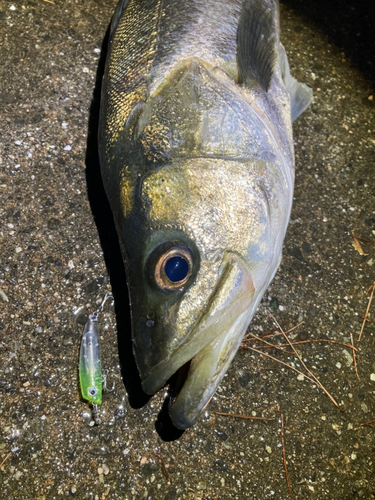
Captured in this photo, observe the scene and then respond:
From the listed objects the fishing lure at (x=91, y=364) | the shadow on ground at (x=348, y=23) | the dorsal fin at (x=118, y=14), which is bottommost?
the fishing lure at (x=91, y=364)

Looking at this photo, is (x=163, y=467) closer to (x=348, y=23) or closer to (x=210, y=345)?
(x=210, y=345)

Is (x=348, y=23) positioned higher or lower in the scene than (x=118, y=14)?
lower

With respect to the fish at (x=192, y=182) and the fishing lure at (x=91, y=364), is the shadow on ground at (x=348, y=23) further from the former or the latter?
the fishing lure at (x=91, y=364)

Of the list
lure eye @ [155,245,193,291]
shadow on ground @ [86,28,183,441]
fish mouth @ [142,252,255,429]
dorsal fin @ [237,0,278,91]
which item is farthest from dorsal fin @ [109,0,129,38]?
fish mouth @ [142,252,255,429]

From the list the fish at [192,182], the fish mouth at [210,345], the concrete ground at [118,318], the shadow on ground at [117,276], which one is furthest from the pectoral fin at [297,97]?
the fish mouth at [210,345]

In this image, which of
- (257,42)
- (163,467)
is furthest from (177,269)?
(257,42)

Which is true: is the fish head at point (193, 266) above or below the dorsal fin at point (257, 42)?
below
